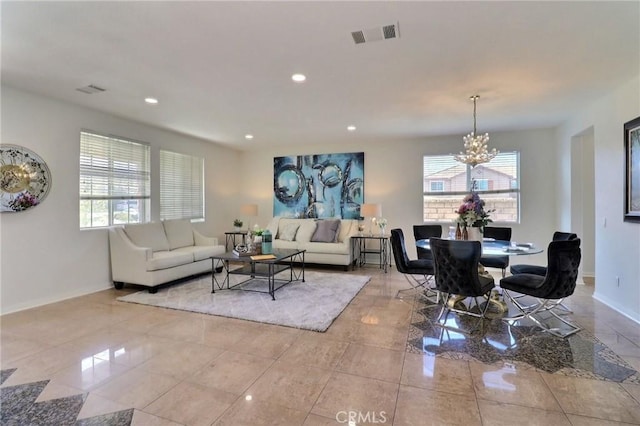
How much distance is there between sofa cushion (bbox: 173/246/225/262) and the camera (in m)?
5.24

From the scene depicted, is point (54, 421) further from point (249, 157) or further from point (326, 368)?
point (249, 157)

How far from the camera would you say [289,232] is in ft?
22.2

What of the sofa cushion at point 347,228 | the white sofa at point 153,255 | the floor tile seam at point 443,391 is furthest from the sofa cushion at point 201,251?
the floor tile seam at point 443,391

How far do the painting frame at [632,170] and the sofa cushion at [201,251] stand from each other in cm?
579

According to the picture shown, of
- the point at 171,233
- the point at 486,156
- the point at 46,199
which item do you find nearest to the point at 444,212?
the point at 486,156

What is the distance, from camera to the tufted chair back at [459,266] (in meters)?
3.12

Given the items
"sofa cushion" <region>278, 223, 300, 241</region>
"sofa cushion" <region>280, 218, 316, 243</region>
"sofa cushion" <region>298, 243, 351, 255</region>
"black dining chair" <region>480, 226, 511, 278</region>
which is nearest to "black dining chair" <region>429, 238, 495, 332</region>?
"black dining chair" <region>480, 226, 511, 278</region>

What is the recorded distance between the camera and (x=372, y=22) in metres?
2.42

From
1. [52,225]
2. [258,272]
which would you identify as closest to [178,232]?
[52,225]

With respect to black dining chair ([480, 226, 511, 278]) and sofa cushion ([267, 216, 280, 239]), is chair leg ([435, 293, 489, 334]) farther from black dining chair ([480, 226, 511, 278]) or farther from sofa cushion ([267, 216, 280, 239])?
sofa cushion ([267, 216, 280, 239])

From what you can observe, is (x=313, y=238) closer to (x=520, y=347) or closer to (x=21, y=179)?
(x=520, y=347)

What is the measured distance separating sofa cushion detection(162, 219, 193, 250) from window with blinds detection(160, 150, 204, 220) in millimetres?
337

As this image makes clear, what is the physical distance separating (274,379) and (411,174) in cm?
534

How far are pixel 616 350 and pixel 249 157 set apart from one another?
7299 millimetres
